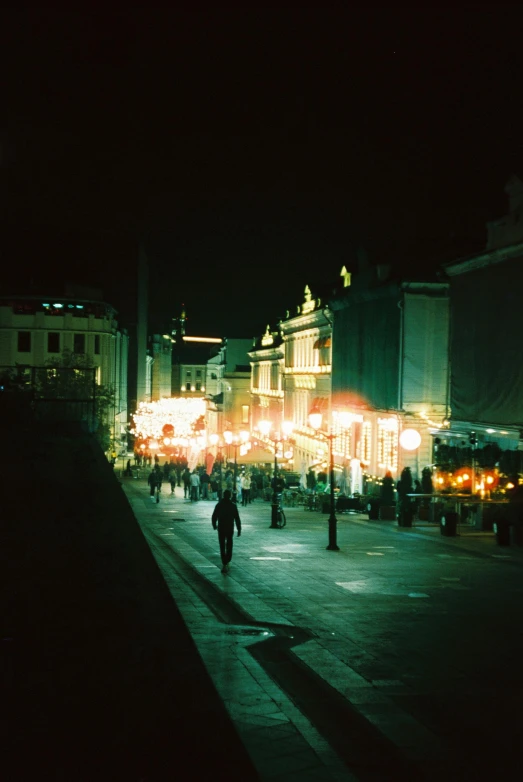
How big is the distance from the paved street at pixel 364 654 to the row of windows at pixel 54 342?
47.0 metres

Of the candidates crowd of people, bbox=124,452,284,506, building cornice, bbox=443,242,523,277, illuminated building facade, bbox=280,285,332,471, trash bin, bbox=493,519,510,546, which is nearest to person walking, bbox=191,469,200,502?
crowd of people, bbox=124,452,284,506

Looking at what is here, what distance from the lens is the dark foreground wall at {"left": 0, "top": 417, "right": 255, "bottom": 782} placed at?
509 cm

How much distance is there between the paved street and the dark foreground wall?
1939 millimetres

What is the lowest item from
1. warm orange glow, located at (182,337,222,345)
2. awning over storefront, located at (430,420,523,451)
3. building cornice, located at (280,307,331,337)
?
awning over storefront, located at (430,420,523,451)

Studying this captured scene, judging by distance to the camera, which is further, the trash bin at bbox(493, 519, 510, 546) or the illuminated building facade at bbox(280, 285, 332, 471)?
the illuminated building facade at bbox(280, 285, 332, 471)

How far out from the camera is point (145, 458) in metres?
70.2

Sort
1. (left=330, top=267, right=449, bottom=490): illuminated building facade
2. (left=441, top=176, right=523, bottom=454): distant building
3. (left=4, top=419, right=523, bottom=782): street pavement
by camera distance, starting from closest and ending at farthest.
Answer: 1. (left=4, top=419, right=523, bottom=782): street pavement
2. (left=441, top=176, right=523, bottom=454): distant building
3. (left=330, top=267, right=449, bottom=490): illuminated building facade

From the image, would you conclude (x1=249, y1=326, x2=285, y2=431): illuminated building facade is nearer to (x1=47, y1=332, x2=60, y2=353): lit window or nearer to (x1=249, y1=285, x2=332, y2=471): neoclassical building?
(x1=249, y1=285, x2=332, y2=471): neoclassical building

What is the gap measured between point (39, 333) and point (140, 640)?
6341 cm

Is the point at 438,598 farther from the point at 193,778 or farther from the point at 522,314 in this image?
the point at 522,314

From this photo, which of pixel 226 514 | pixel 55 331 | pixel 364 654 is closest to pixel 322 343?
pixel 55 331

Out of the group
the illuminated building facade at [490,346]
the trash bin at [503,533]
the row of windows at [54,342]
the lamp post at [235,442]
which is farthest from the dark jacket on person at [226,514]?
the row of windows at [54,342]

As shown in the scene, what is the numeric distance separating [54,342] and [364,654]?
5963 centimetres

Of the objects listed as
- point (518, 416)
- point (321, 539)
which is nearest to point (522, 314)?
point (518, 416)
